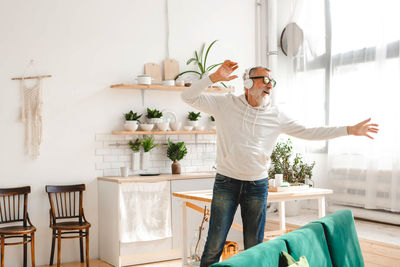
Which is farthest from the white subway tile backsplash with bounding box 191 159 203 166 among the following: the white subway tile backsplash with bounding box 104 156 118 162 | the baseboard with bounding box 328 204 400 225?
the baseboard with bounding box 328 204 400 225

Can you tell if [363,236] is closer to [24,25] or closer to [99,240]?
[99,240]

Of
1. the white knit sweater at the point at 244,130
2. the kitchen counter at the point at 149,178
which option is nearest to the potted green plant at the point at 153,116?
the kitchen counter at the point at 149,178

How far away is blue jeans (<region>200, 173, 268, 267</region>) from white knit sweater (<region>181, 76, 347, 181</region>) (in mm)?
55

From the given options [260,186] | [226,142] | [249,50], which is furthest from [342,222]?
[249,50]

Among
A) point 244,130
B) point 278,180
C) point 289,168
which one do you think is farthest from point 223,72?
point 289,168

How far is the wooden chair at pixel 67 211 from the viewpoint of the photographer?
4.55 metres

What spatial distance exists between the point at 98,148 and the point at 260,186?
2676mm

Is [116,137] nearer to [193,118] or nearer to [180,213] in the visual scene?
[193,118]

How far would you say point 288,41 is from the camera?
20.1 ft

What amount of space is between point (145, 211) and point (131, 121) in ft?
3.26

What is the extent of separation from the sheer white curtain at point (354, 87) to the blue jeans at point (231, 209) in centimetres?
263

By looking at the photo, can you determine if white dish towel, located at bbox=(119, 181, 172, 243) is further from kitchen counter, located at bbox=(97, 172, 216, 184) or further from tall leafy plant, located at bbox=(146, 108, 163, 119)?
tall leafy plant, located at bbox=(146, 108, 163, 119)

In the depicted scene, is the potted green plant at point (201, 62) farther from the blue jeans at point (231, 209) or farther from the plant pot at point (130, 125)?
the blue jeans at point (231, 209)

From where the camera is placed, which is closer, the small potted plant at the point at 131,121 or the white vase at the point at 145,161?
the small potted plant at the point at 131,121
